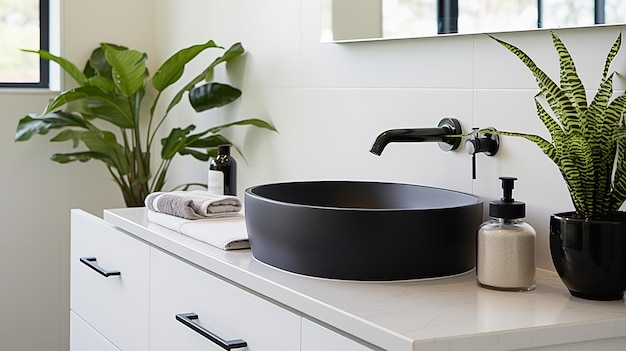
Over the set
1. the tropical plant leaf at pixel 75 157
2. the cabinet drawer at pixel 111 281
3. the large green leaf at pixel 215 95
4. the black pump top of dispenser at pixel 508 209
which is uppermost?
the large green leaf at pixel 215 95

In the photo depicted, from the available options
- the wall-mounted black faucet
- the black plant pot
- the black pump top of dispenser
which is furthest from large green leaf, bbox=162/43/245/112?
the black plant pot

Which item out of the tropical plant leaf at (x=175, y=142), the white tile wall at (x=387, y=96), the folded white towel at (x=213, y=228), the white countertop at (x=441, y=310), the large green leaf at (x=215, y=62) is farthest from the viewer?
the tropical plant leaf at (x=175, y=142)

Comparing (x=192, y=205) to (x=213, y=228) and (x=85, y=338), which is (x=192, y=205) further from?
(x=85, y=338)

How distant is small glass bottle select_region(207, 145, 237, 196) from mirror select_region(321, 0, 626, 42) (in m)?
0.39

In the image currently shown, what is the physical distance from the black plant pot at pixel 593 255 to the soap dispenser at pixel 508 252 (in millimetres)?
79

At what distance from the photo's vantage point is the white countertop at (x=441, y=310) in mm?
1026

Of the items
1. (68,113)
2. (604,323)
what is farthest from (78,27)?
(604,323)

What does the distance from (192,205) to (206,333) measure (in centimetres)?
45

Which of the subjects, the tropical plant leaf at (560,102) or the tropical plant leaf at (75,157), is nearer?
the tropical plant leaf at (560,102)

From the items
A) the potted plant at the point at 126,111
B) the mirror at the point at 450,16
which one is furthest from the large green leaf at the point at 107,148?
the mirror at the point at 450,16

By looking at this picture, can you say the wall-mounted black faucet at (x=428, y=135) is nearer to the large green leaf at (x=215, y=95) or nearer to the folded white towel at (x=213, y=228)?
the folded white towel at (x=213, y=228)

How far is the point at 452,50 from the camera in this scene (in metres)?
1.64

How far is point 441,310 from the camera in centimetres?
114

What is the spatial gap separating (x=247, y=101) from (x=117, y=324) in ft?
2.68
